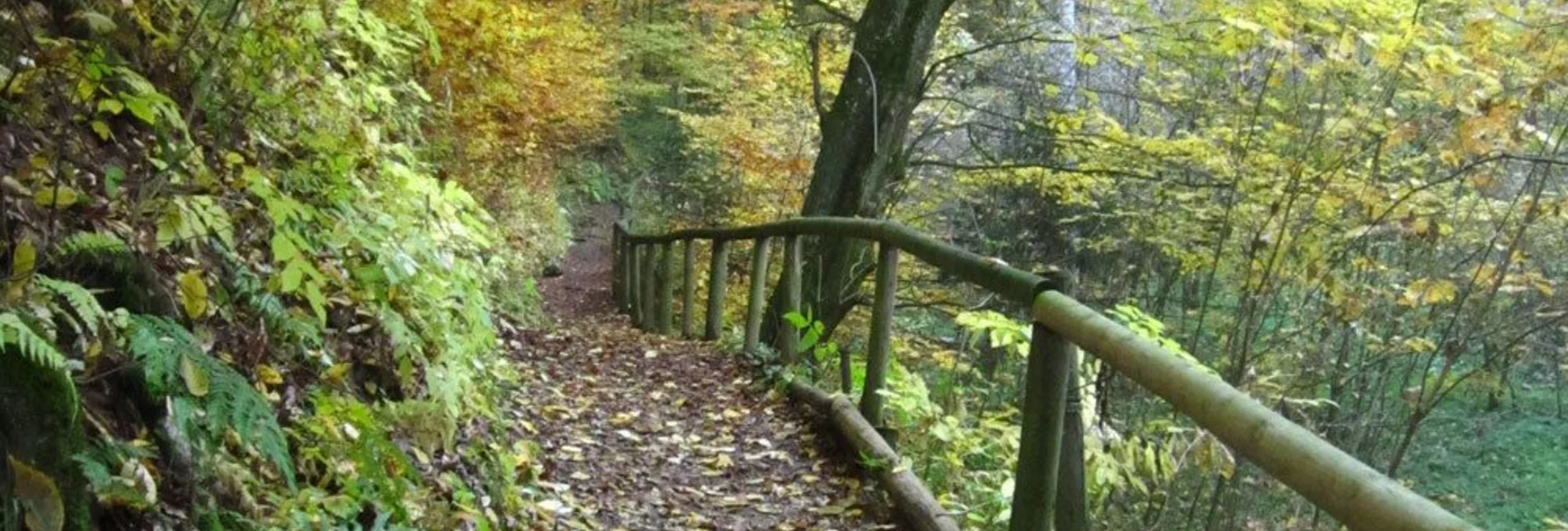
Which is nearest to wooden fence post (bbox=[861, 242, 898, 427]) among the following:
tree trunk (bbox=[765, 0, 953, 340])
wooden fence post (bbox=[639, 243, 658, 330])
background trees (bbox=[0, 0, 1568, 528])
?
background trees (bbox=[0, 0, 1568, 528])

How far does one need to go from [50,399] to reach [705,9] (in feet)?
55.9

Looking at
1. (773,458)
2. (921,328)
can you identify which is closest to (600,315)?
(921,328)

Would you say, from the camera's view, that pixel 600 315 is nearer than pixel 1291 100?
No

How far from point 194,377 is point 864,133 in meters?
7.08

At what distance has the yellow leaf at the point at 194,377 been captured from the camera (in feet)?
6.90

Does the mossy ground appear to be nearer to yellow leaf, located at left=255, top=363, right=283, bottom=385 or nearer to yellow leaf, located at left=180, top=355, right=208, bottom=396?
yellow leaf, located at left=255, top=363, right=283, bottom=385

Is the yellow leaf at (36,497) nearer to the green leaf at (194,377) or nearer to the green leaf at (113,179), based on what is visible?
the green leaf at (194,377)

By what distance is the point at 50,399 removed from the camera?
6.29 ft

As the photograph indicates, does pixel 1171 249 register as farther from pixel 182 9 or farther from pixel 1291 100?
pixel 182 9

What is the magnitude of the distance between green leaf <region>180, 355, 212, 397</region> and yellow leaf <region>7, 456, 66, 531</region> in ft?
1.13

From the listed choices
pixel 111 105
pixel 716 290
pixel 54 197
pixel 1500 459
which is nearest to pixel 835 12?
pixel 716 290

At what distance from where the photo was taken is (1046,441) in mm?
2881

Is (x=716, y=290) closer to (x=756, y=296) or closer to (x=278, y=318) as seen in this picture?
(x=756, y=296)

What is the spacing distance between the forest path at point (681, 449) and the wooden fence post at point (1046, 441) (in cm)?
125
